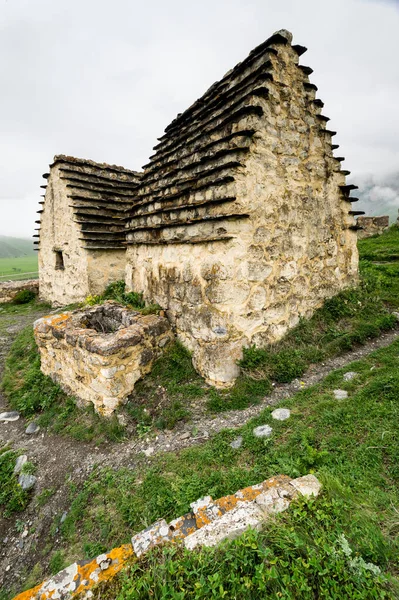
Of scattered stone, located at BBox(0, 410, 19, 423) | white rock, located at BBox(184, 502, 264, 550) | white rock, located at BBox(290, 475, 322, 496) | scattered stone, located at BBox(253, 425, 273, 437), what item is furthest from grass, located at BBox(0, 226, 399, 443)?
white rock, located at BBox(184, 502, 264, 550)

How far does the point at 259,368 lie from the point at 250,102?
13.8ft

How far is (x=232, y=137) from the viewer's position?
14.6 feet

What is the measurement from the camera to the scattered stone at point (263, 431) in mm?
3436

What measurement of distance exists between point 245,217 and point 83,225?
7.97m

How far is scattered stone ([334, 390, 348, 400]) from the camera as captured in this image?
3.69m

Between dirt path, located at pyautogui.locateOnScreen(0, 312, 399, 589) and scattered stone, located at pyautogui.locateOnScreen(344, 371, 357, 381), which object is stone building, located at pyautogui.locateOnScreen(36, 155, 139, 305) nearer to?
dirt path, located at pyautogui.locateOnScreen(0, 312, 399, 589)

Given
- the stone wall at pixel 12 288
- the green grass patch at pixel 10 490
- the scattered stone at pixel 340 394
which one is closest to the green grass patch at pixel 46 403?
the green grass patch at pixel 10 490

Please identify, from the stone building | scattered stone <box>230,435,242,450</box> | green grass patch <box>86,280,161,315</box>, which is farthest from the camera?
the stone building

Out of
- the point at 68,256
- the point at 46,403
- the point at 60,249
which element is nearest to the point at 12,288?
the point at 60,249

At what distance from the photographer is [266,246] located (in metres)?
4.73

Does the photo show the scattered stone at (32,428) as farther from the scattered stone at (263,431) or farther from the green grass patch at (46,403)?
the scattered stone at (263,431)

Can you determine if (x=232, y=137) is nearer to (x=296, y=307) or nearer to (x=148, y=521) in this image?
(x=296, y=307)

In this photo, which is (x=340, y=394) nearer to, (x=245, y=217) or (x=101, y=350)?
(x=245, y=217)

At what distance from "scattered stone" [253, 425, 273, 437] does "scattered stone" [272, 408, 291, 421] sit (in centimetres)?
21
